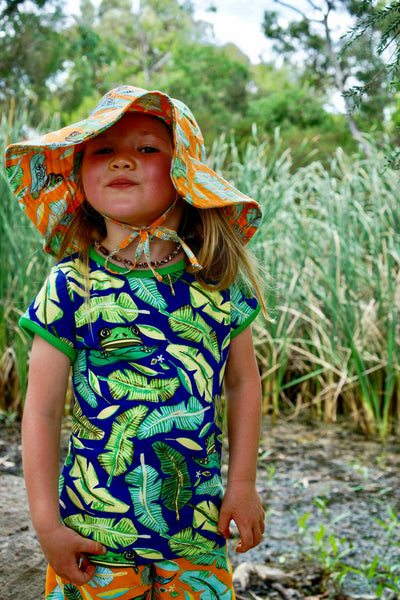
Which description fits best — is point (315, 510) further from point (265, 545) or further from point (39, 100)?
point (39, 100)

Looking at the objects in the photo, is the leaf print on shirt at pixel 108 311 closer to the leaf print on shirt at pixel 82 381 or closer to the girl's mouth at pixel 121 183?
the leaf print on shirt at pixel 82 381

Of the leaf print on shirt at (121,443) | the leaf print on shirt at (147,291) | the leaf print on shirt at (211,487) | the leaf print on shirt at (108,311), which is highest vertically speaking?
the leaf print on shirt at (147,291)

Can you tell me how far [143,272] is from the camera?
1134mm

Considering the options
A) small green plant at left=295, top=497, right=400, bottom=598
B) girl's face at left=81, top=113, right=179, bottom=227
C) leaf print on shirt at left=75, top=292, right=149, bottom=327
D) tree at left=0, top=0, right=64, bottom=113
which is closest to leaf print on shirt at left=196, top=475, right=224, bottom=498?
leaf print on shirt at left=75, top=292, right=149, bottom=327

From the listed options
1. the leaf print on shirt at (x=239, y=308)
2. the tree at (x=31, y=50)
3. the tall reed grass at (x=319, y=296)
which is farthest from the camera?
the tree at (x=31, y=50)

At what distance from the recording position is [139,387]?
107cm

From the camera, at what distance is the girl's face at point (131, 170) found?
1111mm

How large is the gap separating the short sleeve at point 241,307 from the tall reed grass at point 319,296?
1566mm

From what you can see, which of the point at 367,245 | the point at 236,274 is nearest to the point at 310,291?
the point at 367,245

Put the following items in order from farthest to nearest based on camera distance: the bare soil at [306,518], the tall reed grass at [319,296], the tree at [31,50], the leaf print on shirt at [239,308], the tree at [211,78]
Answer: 1. the tree at [211,78]
2. the tree at [31,50]
3. the tall reed grass at [319,296]
4. the bare soil at [306,518]
5. the leaf print on shirt at [239,308]

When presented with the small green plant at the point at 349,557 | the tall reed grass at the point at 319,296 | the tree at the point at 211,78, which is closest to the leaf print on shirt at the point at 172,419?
the small green plant at the point at 349,557

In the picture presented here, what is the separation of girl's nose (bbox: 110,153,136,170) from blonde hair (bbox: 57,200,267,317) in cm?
18

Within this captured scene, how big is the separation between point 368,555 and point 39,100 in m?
18.8

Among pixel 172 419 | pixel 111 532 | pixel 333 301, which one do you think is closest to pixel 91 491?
pixel 111 532
